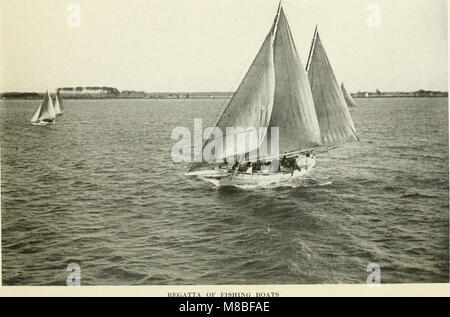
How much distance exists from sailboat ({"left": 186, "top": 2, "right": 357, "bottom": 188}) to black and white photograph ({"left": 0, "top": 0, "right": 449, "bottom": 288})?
82 millimetres

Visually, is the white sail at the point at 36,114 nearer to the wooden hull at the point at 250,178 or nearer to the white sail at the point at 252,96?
the wooden hull at the point at 250,178

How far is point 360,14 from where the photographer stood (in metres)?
18.2

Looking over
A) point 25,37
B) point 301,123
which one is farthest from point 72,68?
point 301,123

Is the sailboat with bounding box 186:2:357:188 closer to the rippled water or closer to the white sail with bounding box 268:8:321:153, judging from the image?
the white sail with bounding box 268:8:321:153

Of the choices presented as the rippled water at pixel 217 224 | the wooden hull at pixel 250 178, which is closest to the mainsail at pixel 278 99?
the wooden hull at pixel 250 178

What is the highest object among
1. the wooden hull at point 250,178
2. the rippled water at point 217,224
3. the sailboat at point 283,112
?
the sailboat at point 283,112

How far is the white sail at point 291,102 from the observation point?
74.1 ft

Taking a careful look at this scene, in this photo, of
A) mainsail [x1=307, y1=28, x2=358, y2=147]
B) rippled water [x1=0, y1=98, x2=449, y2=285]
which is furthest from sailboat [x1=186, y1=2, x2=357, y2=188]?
rippled water [x1=0, y1=98, x2=449, y2=285]

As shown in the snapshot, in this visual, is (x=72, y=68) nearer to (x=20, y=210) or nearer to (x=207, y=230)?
(x=20, y=210)

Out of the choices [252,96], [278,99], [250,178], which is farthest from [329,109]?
[250,178]

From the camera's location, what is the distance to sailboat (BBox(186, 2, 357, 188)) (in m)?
22.0

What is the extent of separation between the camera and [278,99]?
923 inches

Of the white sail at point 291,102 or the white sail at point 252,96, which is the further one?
the white sail at point 291,102

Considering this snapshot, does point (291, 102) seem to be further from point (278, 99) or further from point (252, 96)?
point (252, 96)
